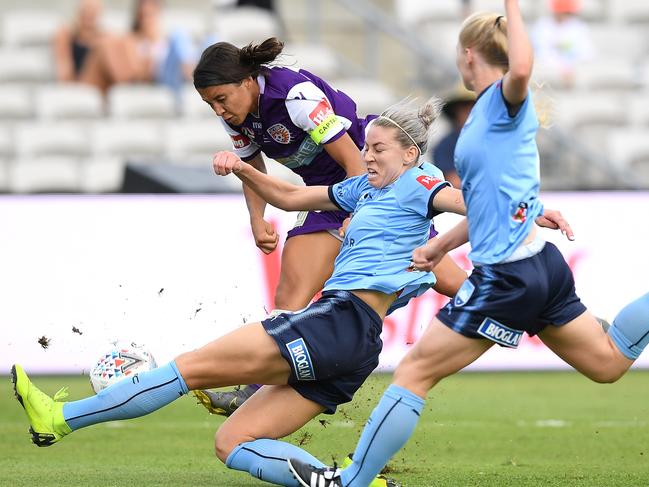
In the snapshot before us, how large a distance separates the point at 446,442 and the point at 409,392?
8.80 feet

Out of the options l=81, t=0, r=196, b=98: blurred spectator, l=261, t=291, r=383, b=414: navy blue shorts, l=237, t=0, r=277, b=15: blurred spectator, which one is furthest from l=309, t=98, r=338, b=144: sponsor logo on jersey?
l=237, t=0, r=277, b=15: blurred spectator

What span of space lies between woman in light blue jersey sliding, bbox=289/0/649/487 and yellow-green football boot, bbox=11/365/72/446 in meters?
1.20

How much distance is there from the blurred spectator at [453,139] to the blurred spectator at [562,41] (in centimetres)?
262

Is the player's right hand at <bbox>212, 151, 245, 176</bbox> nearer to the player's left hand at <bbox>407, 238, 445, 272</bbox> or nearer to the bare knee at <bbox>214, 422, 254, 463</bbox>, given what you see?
the player's left hand at <bbox>407, 238, 445, 272</bbox>

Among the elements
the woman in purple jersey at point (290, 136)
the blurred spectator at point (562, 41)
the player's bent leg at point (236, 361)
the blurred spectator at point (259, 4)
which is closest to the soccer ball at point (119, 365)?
the player's bent leg at point (236, 361)

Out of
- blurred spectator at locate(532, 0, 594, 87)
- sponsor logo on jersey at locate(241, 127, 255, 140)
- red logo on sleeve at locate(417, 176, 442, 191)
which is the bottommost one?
blurred spectator at locate(532, 0, 594, 87)

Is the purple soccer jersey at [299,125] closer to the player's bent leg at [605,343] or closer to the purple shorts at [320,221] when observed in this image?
the purple shorts at [320,221]

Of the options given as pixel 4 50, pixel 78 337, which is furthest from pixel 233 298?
pixel 4 50

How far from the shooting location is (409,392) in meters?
4.87

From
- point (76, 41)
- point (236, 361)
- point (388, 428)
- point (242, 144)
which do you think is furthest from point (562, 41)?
point (388, 428)

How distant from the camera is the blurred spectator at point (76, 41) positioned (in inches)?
574

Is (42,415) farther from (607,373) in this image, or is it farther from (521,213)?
(607,373)

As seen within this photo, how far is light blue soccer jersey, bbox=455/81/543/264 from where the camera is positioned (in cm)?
482

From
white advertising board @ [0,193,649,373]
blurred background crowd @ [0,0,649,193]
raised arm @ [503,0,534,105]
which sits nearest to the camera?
raised arm @ [503,0,534,105]
